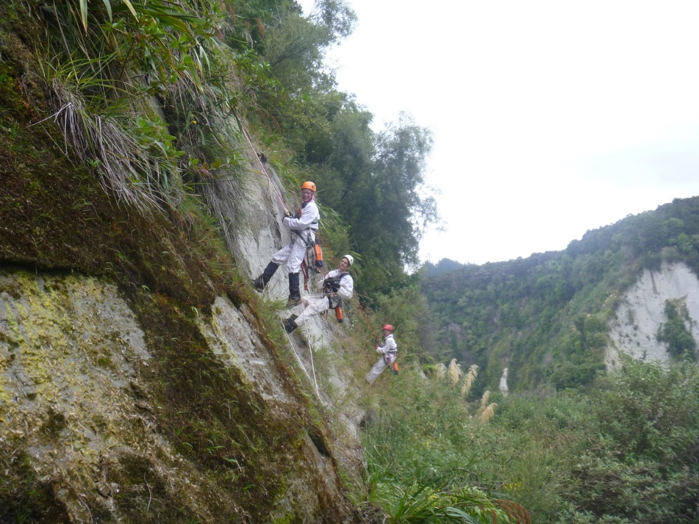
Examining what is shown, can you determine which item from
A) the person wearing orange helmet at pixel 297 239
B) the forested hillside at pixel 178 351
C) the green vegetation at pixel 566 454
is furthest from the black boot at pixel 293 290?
the green vegetation at pixel 566 454

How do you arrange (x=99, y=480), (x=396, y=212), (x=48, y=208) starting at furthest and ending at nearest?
(x=396, y=212)
(x=48, y=208)
(x=99, y=480)

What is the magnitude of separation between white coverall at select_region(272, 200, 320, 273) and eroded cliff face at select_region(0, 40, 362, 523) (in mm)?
2871

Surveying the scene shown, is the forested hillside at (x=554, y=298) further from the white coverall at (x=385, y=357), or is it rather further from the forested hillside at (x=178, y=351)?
the forested hillside at (x=178, y=351)

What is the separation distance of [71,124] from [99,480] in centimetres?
197

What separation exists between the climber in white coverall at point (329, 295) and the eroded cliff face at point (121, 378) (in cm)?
312

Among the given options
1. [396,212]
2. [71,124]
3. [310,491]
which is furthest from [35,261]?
[396,212]

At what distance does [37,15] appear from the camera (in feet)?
9.66

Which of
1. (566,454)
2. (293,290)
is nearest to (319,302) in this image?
(293,290)

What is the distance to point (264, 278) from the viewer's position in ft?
21.3

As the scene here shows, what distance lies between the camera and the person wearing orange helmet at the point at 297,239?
6.58 meters

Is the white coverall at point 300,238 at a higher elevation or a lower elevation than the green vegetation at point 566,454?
higher

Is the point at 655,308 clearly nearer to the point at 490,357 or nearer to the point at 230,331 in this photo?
the point at 490,357

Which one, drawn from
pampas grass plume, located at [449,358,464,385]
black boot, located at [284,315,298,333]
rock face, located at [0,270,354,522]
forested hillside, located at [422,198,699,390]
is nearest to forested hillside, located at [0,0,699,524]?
rock face, located at [0,270,354,522]

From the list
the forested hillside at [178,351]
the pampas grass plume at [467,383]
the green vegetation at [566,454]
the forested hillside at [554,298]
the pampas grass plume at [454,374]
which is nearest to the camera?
the forested hillside at [178,351]
